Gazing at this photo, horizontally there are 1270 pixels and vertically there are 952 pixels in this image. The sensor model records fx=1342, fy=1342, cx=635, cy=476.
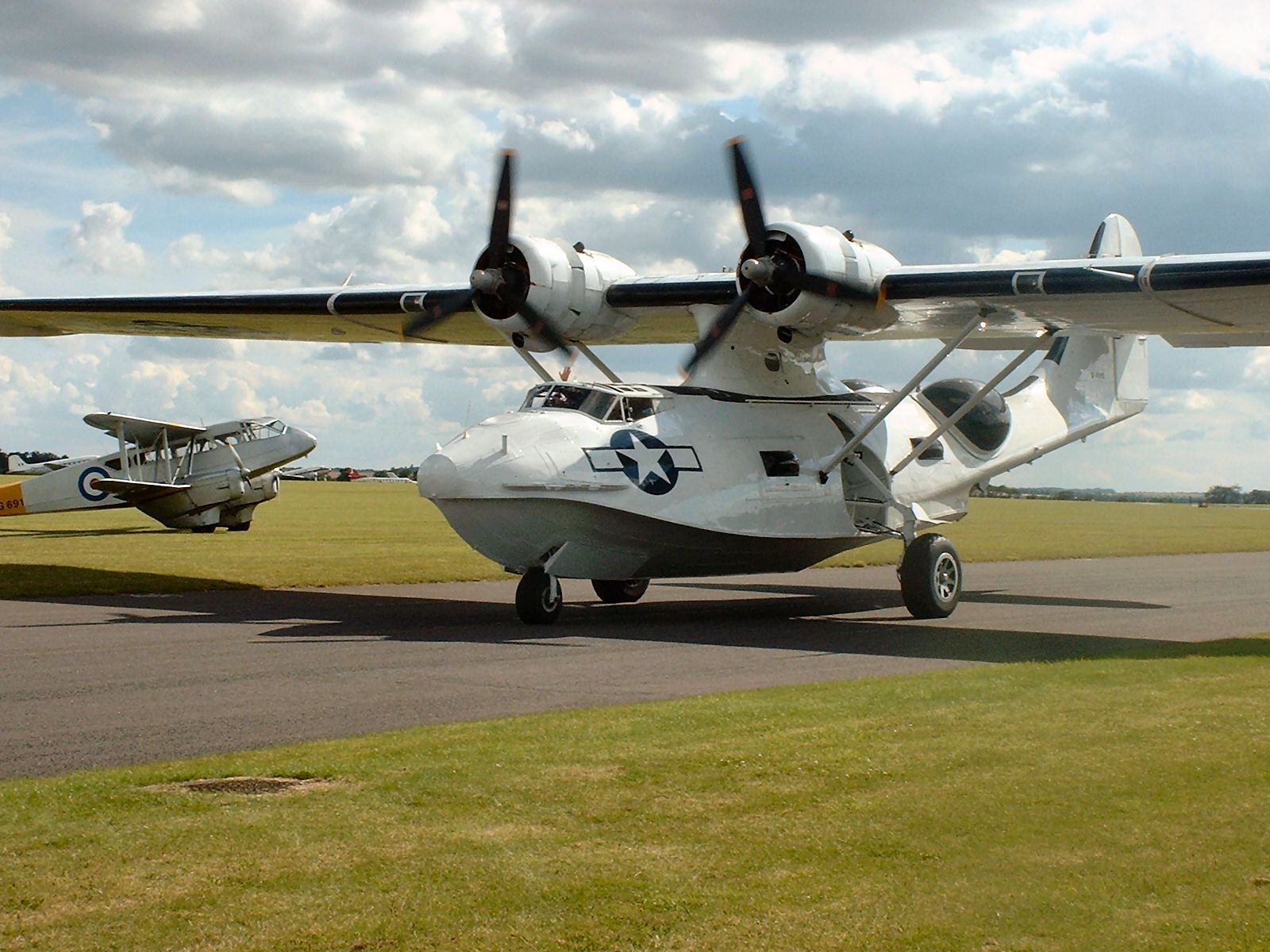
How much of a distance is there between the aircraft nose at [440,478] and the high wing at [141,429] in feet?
88.0

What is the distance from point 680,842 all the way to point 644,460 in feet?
36.3

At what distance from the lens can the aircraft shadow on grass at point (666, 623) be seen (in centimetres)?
1509

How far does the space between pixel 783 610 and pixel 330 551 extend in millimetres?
15503

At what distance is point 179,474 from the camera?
41.5 m

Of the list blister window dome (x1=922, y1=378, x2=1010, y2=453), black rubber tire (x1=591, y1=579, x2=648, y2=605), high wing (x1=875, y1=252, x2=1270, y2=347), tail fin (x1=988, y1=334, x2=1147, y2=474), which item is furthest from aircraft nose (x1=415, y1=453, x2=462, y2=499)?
tail fin (x1=988, y1=334, x2=1147, y2=474)

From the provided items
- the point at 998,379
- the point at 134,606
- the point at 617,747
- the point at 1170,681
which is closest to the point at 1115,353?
the point at 998,379

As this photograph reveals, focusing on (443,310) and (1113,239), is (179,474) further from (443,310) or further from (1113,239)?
(1113,239)

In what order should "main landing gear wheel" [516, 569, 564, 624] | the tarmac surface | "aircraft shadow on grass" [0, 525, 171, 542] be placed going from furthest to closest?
"aircraft shadow on grass" [0, 525, 171, 542]
"main landing gear wheel" [516, 569, 564, 624]
the tarmac surface

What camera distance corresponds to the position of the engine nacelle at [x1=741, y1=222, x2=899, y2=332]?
1744 cm

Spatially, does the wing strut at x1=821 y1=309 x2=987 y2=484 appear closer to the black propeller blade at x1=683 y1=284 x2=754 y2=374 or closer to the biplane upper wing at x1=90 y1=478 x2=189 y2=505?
the black propeller blade at x1=683 y1=284 x2=754 y2=374

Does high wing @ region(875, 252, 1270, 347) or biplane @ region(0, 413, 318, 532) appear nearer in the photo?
high wing @ region(875, 252, 1270, 347)

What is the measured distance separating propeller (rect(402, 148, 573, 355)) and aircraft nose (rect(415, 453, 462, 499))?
11.7ft

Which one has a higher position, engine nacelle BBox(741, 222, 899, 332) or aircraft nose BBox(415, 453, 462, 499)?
engine nacelle BBox(741, 222, 899, 332)

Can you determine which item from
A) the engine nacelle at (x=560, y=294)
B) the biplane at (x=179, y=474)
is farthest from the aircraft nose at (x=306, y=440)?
the engine nacelle at (x=560, y=294)
